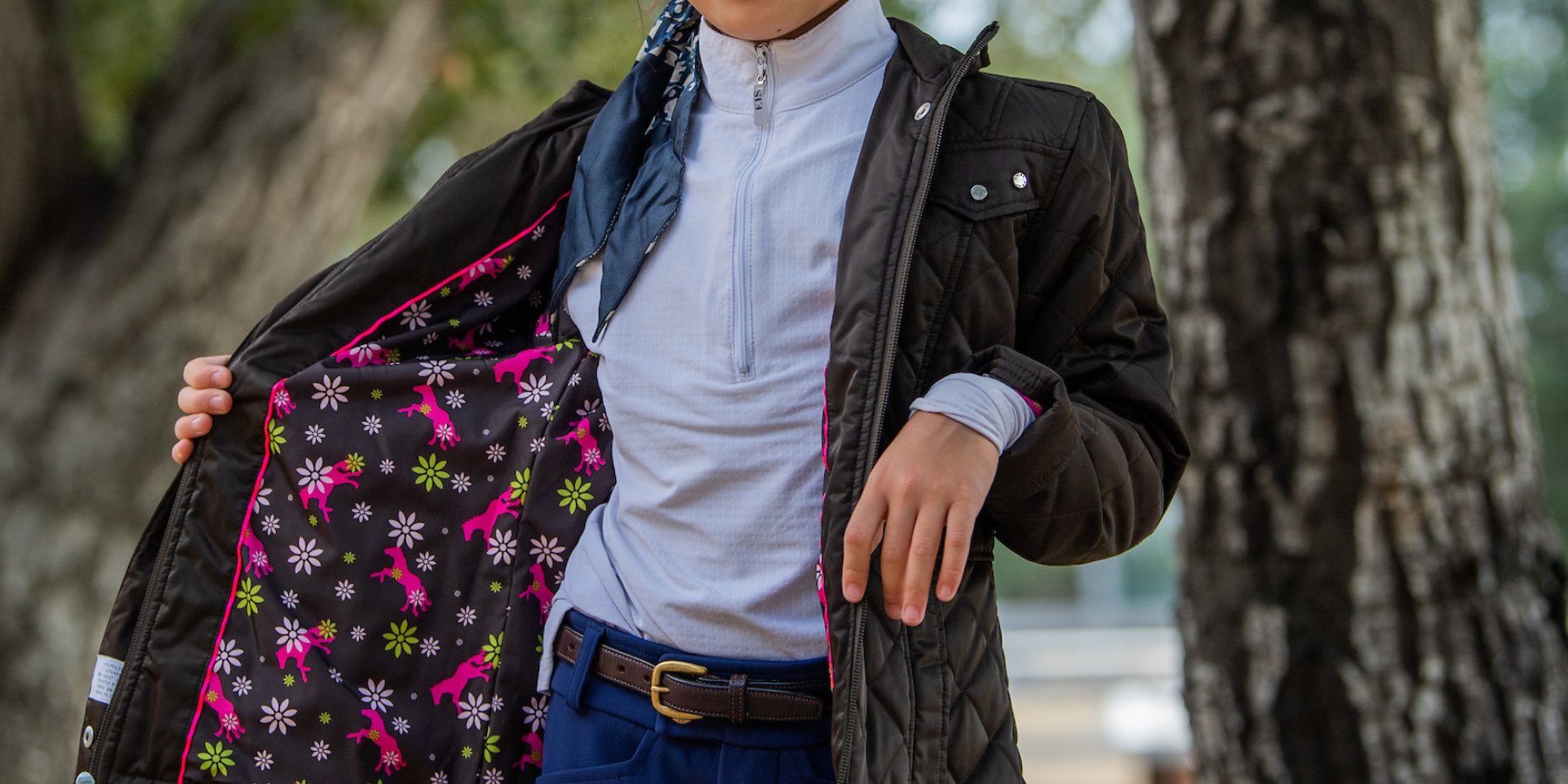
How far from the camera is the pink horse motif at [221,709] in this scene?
1878 millimetres

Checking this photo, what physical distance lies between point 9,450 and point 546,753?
433 centimetres

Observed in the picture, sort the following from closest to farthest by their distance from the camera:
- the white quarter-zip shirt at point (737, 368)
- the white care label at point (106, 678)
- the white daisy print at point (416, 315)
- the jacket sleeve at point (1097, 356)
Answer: the jacket sleeve at point (1097, 356) → the white quarter-zip shirt at point (737, 368) → the white care label at point (106, 678) → the white daisy print at point (416, 315)

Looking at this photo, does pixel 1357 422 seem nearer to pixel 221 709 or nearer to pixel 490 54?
pixel 221 709

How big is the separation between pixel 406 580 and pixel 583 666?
1.26ft

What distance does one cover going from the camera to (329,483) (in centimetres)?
194

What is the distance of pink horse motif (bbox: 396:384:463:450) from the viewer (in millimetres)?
1956

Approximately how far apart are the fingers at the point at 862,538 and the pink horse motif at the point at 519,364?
688 mm

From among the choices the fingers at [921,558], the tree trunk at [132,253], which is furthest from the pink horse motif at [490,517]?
the tree trunk at [132,253]

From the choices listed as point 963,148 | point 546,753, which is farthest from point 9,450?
point 963,148

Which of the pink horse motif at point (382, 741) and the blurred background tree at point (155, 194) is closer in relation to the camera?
the pink horse motif at point (382, 741)

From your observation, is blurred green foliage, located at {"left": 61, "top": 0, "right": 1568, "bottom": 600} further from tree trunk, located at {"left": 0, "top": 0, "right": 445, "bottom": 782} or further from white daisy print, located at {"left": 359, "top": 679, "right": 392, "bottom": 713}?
white daisy print, located at {"left": 359, "top": 679, "right": 392, "bottom": 713}

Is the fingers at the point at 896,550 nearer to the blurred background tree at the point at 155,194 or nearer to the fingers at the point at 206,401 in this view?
the fingers at the point at 206,401

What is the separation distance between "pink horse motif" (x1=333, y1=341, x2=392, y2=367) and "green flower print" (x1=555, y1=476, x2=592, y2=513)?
32 cm

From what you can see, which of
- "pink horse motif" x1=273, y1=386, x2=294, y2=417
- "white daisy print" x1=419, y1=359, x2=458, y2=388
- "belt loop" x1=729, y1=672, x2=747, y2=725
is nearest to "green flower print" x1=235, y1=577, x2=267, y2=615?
"pink horse motif" x1=273, y1=386, x2=294, y2=417
